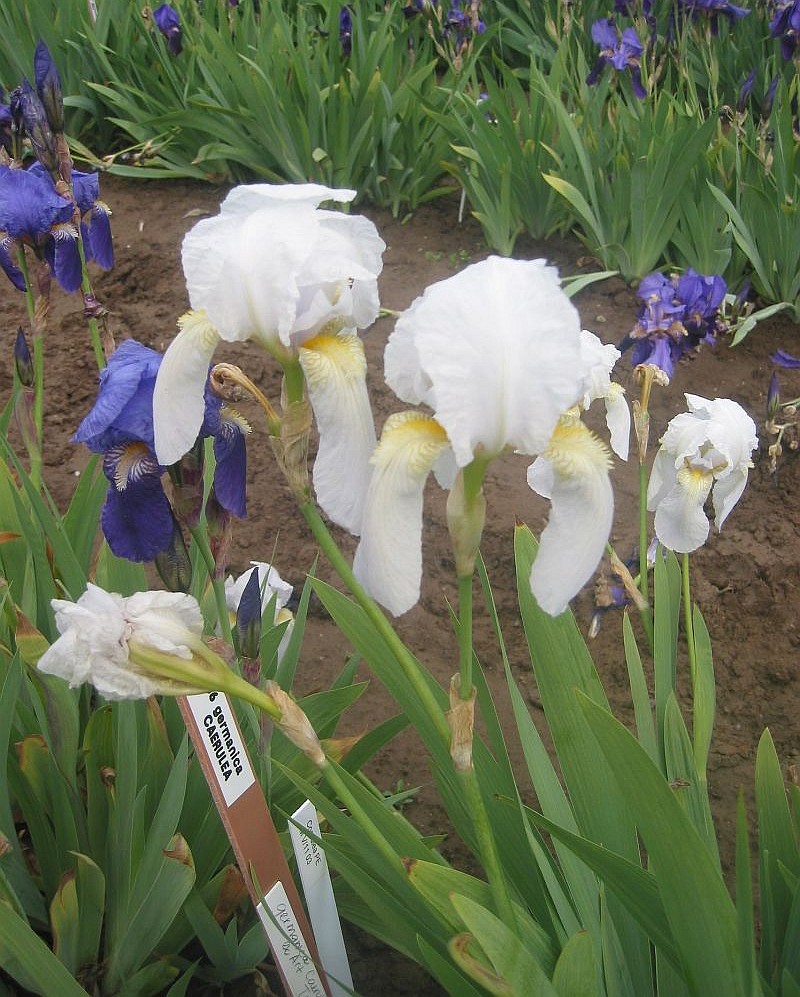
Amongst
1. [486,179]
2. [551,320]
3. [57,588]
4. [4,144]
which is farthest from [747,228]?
[551,320]

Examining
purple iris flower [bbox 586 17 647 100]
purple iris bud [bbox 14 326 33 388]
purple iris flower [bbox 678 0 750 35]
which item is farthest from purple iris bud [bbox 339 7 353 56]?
purple iris bud [bbox 14 326 33 388]

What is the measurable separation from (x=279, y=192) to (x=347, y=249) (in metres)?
0.06

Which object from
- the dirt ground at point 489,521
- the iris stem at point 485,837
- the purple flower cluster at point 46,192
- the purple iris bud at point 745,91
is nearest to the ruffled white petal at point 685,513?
the iris stem at point 485,837

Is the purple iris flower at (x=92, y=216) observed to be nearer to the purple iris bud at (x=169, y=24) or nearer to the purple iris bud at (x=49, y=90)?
the purple iris bud at (x=49, y=90)

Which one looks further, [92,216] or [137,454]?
[92,216]

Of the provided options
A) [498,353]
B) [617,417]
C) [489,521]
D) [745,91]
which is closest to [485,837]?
[498,353]

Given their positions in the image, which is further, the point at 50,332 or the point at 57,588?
the point at 50,332

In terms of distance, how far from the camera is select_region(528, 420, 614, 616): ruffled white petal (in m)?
0.62

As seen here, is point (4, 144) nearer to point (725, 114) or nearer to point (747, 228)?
point (747, 228)

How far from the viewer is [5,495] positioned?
1329mm

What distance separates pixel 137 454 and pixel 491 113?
289cm

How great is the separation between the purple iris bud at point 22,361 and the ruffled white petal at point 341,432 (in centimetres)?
83

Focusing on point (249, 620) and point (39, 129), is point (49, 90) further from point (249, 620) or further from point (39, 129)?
point (249, 620)

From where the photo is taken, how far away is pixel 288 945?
0.97 metres
